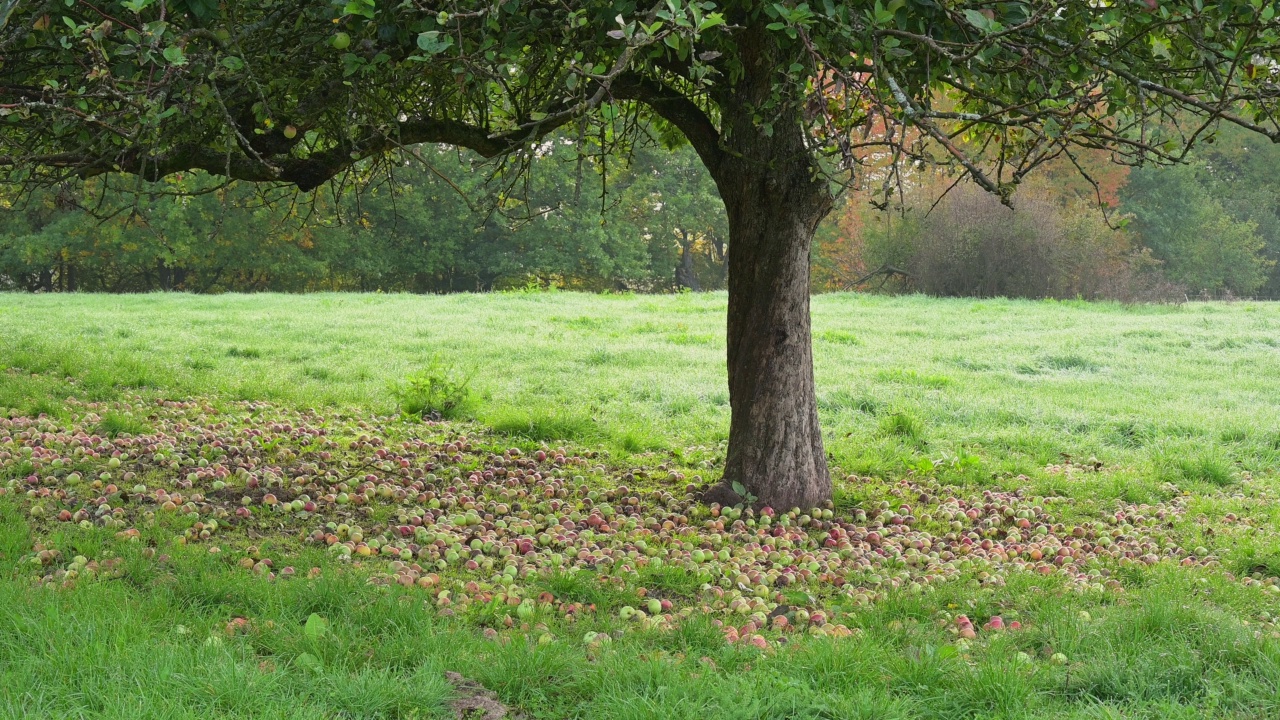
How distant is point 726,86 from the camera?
246 inches

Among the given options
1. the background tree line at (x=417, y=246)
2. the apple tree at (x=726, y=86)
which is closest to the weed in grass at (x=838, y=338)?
the apple tree at (x=726, y=86)

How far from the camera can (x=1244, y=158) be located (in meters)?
50.5

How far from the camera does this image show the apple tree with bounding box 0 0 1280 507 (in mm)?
4035

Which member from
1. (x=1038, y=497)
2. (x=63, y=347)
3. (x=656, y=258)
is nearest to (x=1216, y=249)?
(x=656, y=258)

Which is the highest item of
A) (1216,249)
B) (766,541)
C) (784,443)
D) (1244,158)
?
(1244,158)

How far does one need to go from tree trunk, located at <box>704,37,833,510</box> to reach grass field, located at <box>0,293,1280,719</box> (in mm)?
357

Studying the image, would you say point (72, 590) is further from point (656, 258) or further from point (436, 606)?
point (656, 258)

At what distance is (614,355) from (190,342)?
632 cm

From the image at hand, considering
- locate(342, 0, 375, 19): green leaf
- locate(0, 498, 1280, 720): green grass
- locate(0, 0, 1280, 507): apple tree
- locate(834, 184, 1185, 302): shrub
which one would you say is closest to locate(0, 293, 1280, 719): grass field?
locate(0, 498, 1280, 720): green grass

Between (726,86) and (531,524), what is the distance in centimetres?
321

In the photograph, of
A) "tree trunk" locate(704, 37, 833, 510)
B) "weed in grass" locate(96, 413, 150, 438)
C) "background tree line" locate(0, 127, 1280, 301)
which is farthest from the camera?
"background tree line" locate(0, 127, 1280, 301)

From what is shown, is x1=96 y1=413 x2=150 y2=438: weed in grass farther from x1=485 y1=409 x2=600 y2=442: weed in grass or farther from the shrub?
the shrub

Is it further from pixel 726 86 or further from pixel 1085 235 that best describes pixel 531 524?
pixel 1085 235

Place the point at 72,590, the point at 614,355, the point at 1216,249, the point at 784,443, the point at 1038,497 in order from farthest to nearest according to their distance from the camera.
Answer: the point at 1216,249
the point at 614,355
the point at 1038,497
the point at 784,443
the point at 72,590
